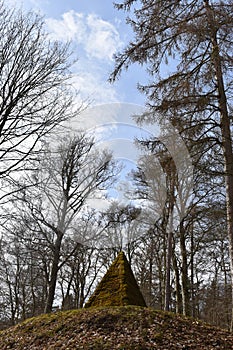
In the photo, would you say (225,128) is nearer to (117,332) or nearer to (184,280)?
(117,332)

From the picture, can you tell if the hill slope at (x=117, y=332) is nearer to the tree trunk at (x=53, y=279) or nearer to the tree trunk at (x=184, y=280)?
the tree trunk at (x=53, y=279)

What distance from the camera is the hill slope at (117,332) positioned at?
5.22 metres

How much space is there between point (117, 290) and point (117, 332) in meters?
1.45

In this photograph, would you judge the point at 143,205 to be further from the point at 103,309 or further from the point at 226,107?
the point at 103,309

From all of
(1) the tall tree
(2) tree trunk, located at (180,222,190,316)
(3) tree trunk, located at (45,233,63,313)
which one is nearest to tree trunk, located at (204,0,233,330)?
(1) the tall tree

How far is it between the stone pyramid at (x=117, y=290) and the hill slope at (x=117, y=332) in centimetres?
42

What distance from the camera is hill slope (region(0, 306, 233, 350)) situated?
522 centimetres

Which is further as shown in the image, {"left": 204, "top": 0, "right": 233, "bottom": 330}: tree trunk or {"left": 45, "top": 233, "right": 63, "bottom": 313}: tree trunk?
{"left": 45, "top": 233, "right": 63, "bottom": 313}: tree trunk

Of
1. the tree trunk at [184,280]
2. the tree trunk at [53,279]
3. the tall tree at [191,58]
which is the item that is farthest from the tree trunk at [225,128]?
the tree trunk at [53,279]

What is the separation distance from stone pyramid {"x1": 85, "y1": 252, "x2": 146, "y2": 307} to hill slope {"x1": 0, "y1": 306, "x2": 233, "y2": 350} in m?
0.42

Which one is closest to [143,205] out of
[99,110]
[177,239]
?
[177,239]

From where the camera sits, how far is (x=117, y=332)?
559 cm

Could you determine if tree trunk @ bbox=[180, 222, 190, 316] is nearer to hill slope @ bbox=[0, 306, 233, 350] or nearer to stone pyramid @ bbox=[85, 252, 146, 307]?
stone pyramid @ bbox=[85, 252, 146, 307]

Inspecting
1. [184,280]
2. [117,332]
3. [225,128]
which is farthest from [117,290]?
[184,280]
